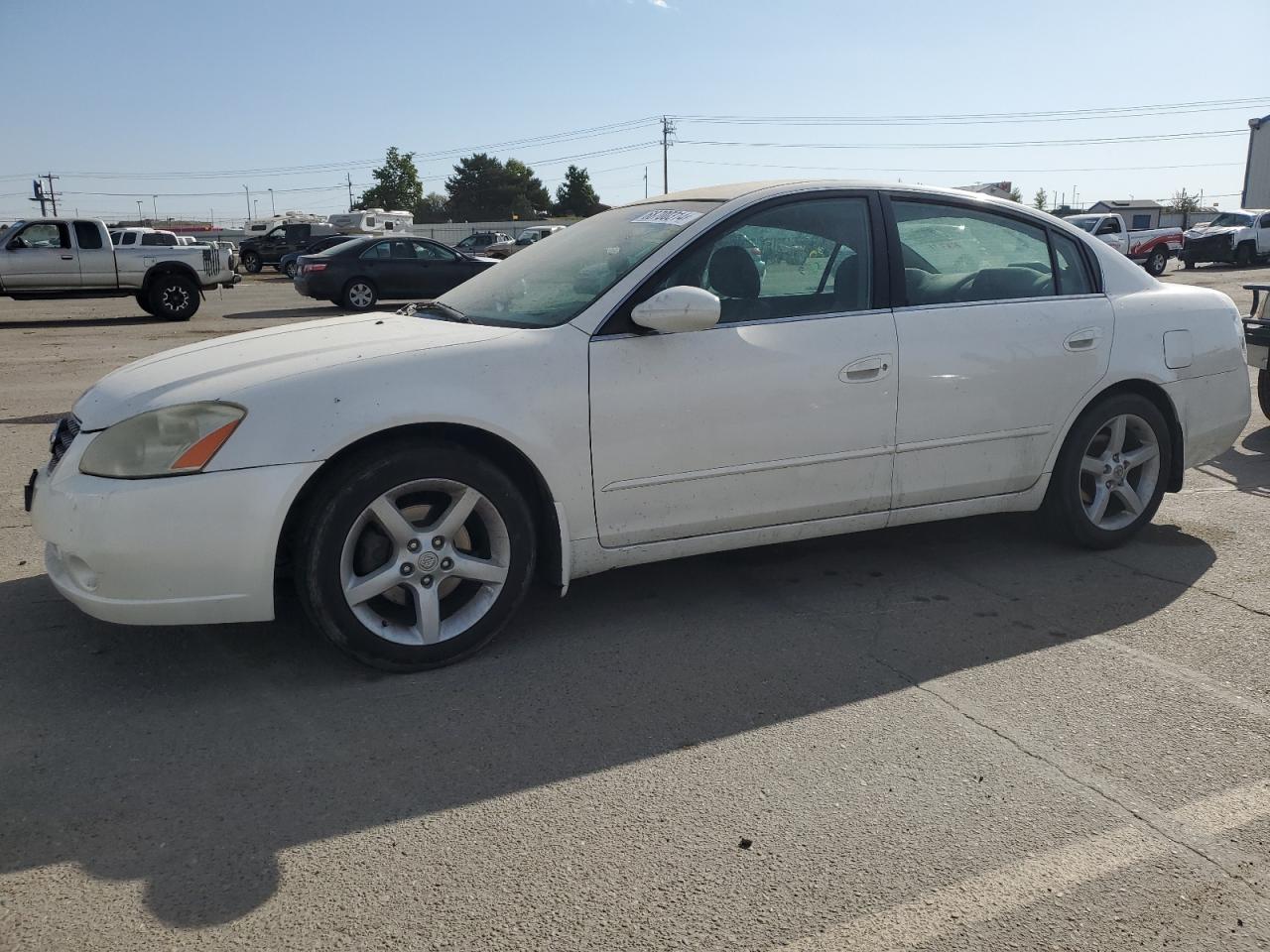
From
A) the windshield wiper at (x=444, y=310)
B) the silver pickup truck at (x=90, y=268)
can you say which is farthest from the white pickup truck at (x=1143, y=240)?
the windshield wiper at (x=444, y=310)

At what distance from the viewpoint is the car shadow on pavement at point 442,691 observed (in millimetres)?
2809

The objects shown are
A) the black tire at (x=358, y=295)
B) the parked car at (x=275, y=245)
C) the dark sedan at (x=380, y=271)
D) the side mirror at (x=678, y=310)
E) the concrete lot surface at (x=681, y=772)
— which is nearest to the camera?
the concrete lot surface at (x=681, y=772)

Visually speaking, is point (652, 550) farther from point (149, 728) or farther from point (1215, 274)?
point (1215, 274)

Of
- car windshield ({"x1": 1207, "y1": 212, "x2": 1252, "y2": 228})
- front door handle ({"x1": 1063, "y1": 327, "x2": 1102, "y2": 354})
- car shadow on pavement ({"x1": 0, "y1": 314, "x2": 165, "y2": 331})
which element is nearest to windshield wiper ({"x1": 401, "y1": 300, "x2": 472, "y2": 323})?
front door handle ({"x1": 1063, "y1": 327, "x2": 1102, "y2": 354})

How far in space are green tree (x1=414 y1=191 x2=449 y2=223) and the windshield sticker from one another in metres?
102

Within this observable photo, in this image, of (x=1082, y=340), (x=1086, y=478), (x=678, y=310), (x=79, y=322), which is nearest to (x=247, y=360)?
(x=678, y=310)

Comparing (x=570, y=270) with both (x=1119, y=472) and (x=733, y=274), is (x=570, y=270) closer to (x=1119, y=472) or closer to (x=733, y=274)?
(x=733, y=274)

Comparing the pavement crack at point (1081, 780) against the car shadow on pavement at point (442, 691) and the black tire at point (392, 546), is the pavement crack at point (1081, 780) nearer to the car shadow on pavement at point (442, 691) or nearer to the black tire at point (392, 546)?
the car shadow on pavement at point (442, 691)

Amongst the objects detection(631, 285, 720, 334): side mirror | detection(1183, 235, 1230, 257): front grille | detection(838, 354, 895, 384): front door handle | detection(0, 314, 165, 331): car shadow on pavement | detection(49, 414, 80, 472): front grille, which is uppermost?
detection(631, 285, 720, 334): side mirror

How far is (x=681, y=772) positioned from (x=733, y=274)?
6.43 ft

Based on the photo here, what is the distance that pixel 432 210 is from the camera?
123 metres

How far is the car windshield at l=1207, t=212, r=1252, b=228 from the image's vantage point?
35.4 meters

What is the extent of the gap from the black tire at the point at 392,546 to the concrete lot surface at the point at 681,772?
0.10m

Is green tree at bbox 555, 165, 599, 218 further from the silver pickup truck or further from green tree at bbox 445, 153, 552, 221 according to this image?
the silver pickup truck
